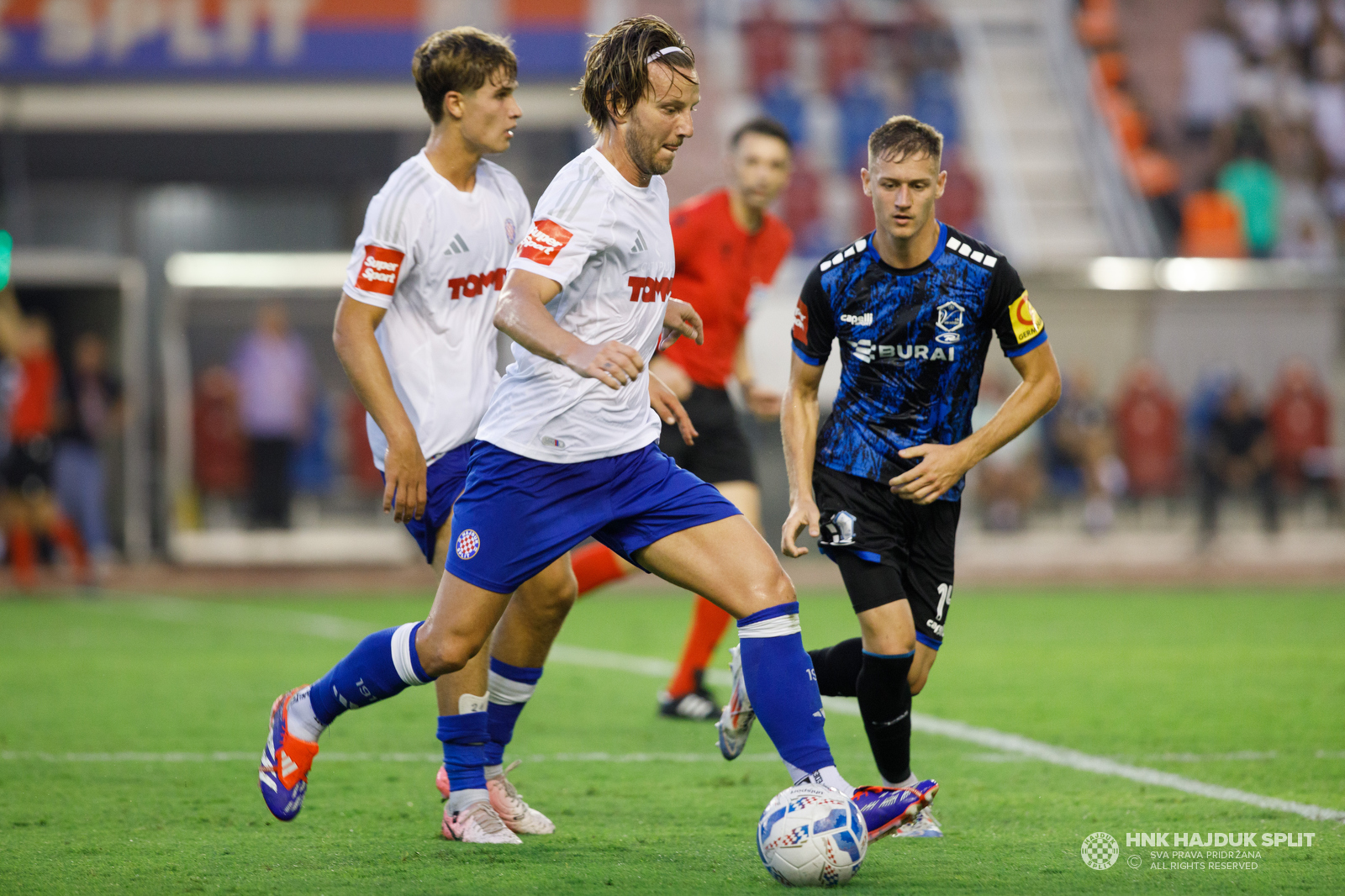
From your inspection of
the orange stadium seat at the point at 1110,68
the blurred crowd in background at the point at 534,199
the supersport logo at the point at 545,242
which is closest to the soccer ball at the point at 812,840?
the supersport logo at the point at 545,242

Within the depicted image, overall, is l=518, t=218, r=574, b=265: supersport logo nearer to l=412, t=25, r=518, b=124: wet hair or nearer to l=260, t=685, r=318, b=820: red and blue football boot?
l=412, t=25, r=518, b=124: wet hair

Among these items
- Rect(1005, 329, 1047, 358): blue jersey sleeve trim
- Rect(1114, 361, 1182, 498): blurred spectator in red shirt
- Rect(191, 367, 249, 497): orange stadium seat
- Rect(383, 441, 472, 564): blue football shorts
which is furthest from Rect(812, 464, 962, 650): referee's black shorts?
Rect(1114, 361, 1182, 498): blurred spectator in red shirt

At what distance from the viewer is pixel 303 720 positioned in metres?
4.33

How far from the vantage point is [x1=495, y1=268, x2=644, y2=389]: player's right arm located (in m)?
3.62

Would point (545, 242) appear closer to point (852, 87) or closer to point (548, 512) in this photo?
point (548, 512)

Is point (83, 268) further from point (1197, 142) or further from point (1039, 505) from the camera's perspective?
point (1197, 142)

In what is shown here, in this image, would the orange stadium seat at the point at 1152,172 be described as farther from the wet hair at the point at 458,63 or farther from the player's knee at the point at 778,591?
the player's knee at the point at 778,591

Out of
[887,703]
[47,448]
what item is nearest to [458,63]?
[887,703]

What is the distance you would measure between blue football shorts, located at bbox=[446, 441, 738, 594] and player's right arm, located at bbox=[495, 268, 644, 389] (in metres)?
0.42

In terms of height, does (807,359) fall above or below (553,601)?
above

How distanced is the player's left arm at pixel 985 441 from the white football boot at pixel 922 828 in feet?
2.96

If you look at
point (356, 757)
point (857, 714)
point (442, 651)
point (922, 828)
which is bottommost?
point (857, 714)

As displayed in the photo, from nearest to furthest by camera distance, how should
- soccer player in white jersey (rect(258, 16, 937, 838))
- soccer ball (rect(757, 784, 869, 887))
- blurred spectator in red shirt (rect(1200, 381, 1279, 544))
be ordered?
soccer ball (rect(757, 784, 869, 887))
soccer player in white jersey (rect(258, 16, 937, 838))
blurred spectator in red shirt (rect(1200, 381, 1279, 544))

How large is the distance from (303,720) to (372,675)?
260 millimetres
